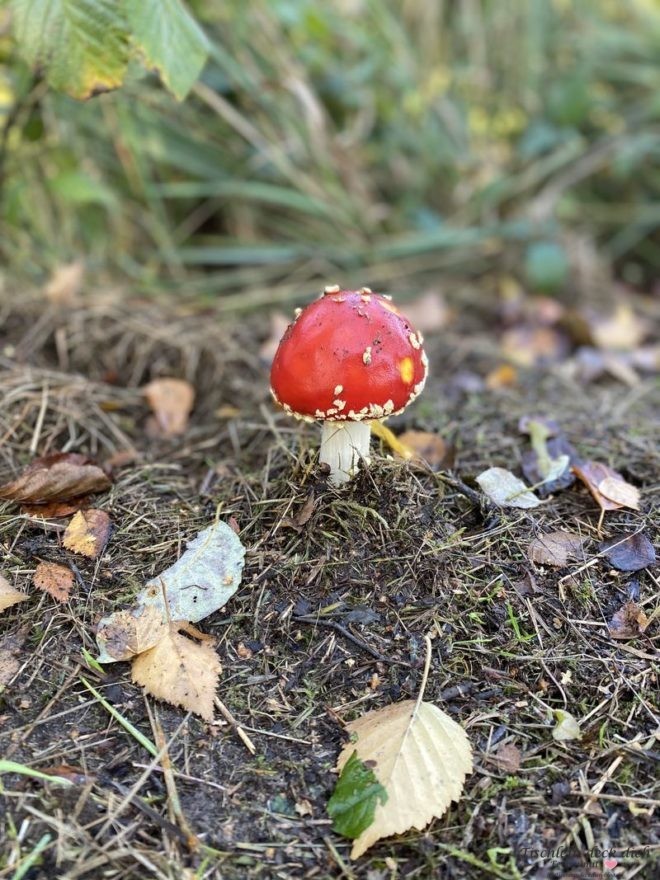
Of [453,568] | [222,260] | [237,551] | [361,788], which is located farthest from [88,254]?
[361,788]

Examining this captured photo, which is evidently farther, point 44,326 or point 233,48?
point 233,48

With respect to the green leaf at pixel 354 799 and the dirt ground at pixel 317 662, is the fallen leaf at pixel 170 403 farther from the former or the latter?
the green leaf at pixel 354 799

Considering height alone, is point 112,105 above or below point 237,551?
above

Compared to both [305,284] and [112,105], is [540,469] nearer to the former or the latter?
[305,284]

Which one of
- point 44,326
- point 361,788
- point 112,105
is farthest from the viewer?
point 112,105

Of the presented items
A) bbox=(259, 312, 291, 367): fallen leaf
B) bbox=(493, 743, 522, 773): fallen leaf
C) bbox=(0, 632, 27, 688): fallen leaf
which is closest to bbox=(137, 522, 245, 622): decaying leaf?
bbox=(0, 632, 27, 688): fallen leaf

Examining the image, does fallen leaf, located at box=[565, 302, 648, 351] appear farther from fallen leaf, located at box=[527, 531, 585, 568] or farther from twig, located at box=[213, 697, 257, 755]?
twig, located at box=[213, 697, 257, 755]

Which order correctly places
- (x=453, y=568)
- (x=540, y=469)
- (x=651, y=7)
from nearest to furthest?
(x=453, y=568) < (x=540, y=469) < (x=651, y=7)

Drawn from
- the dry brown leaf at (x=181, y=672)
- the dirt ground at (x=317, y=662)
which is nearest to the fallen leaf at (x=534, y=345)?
the dirt ground at (x=317, y=662)
